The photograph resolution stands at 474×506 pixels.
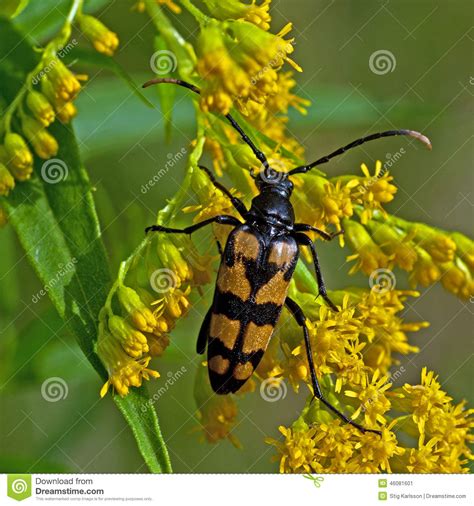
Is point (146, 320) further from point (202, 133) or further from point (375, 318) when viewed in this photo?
point (375, 318)

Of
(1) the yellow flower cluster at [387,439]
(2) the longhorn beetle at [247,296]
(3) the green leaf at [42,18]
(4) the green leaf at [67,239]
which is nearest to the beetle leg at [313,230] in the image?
(2) the longhorn beetle at [247,296]

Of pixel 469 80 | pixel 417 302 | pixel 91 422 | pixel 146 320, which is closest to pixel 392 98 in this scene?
pixel 469 80

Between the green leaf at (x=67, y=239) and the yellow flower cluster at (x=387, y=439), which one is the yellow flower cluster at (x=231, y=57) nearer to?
the green leaf at (x=67, y=239)

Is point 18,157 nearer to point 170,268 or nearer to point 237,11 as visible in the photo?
point 170,268

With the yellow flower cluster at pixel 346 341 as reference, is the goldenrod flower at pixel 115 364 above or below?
below

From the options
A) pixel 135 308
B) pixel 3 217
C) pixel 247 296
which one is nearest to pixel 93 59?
pixel 3 217
